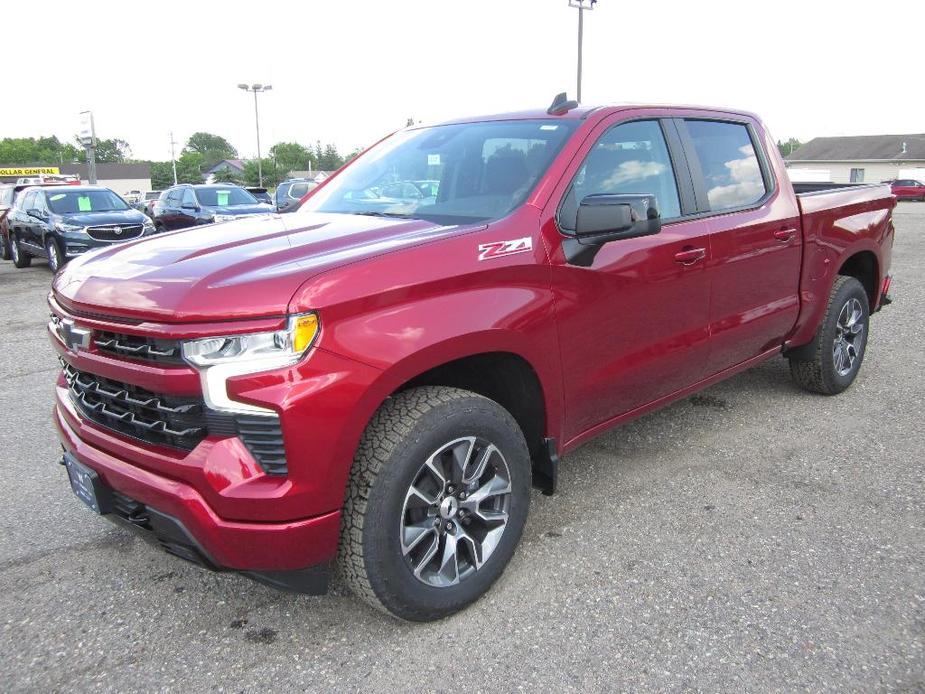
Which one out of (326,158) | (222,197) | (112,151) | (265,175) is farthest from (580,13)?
(112,151)

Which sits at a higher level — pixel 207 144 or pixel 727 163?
pixel 207 144

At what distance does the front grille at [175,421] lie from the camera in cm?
213

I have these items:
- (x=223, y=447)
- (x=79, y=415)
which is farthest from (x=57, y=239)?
(x=223, y=447)

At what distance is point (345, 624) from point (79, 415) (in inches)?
48.6

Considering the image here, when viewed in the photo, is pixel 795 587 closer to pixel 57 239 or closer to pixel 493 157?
pixel 493 157

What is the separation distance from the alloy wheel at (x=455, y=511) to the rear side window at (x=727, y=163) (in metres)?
1.94

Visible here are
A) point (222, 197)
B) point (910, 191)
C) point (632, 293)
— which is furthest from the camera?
point (910, 191)

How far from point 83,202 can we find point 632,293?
13.0 metres

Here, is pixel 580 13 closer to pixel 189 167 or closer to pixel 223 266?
pixel 223 266

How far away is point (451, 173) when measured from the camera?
11.1 ft

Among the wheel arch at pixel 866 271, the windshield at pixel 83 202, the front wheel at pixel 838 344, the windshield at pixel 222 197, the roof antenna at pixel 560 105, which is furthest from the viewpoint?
the windshield at pixel 222 197

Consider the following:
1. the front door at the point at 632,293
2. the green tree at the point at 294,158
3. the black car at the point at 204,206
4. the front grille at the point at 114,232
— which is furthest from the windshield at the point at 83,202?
the green tree at the point at 294,158

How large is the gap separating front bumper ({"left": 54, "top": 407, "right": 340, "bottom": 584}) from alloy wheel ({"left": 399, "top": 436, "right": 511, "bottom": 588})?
1.01 ft

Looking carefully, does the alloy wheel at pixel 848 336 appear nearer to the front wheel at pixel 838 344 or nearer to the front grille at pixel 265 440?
the front wheel at pixel 838 344
